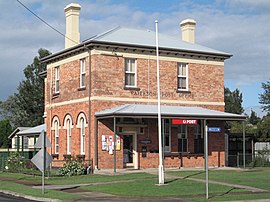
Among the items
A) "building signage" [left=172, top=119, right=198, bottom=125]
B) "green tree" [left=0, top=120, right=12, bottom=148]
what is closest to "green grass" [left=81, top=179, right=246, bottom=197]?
"building signage" [left=172, top=119, right=198, bottom=125]

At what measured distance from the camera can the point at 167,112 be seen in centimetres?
3300

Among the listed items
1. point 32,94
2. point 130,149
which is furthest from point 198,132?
point 32,94

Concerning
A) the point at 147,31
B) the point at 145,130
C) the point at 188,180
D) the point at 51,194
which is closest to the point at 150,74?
the point at 145,130

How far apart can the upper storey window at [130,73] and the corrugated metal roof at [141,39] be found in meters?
1.26

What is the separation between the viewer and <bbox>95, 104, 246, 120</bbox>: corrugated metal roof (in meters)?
31.3

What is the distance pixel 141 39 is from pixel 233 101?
84.0 meters

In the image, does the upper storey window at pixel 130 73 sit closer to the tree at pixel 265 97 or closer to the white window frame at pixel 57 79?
the white window frame at pixel 57 79

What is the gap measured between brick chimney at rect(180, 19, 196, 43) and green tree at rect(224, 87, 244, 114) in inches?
2535

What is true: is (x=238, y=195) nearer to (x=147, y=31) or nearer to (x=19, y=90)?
(x=147, y=31)

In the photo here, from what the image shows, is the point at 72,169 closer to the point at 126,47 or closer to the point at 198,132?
the point at 126,47

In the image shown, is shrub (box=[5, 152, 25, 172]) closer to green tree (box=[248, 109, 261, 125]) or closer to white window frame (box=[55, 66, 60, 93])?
white window frame (box=[55, 66, 60, 93])

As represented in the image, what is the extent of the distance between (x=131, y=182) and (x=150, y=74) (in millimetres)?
11446

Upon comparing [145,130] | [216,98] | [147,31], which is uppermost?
[147,31]

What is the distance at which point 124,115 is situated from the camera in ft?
101
